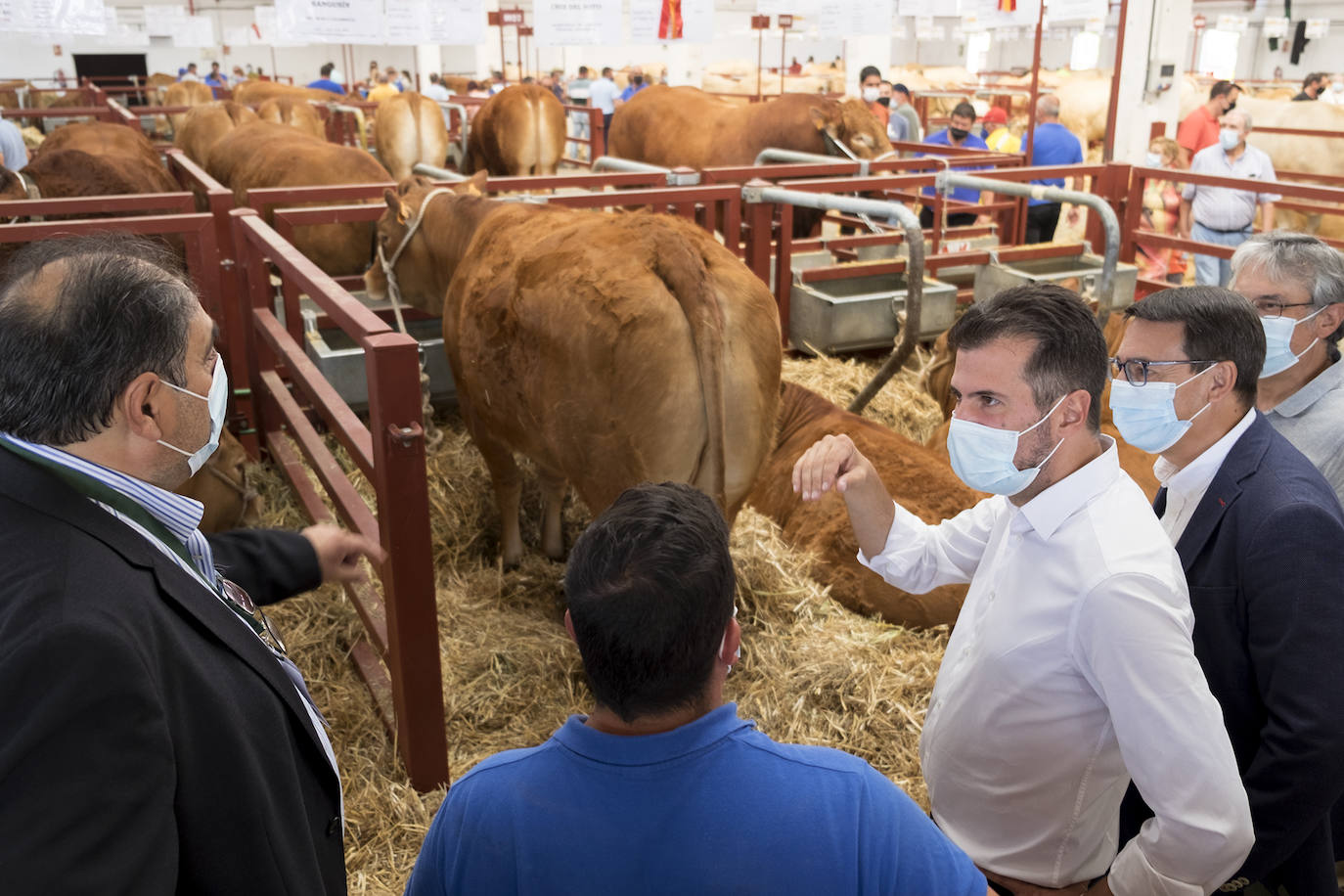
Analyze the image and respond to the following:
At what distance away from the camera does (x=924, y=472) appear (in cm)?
412

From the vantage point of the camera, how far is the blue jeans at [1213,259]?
775 centimetres

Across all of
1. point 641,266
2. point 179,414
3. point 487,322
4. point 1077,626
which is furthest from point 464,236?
point 1077,626

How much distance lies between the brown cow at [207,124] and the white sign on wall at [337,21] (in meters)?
1.09

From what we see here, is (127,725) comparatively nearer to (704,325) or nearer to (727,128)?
(704,325)

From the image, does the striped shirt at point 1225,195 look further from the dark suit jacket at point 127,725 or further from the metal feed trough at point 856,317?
the dark suit jacket at point 127,725

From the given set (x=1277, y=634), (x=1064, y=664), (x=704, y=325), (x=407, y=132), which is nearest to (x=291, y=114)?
(x=407, y=132)

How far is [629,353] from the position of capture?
325cm

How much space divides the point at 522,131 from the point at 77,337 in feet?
34.7

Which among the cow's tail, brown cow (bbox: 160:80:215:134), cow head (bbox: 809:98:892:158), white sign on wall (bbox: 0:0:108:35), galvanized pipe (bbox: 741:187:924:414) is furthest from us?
brown cow (bbox: 160:80:215:134)

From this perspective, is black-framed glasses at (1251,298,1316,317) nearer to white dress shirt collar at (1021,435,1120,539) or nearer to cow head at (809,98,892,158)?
white dress shirt collar at (1021,435,1120,539)

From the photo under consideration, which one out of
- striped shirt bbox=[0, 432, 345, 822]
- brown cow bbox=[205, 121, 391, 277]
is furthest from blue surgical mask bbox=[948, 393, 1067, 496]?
brown cow bbox=[205, 121, 391, 277]

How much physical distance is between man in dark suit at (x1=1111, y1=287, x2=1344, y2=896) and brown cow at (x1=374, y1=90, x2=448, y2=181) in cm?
1010

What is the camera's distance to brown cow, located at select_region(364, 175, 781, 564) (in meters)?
3.25

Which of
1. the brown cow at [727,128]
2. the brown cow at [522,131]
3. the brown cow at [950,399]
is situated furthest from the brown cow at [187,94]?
the brown cow at [950,399]
